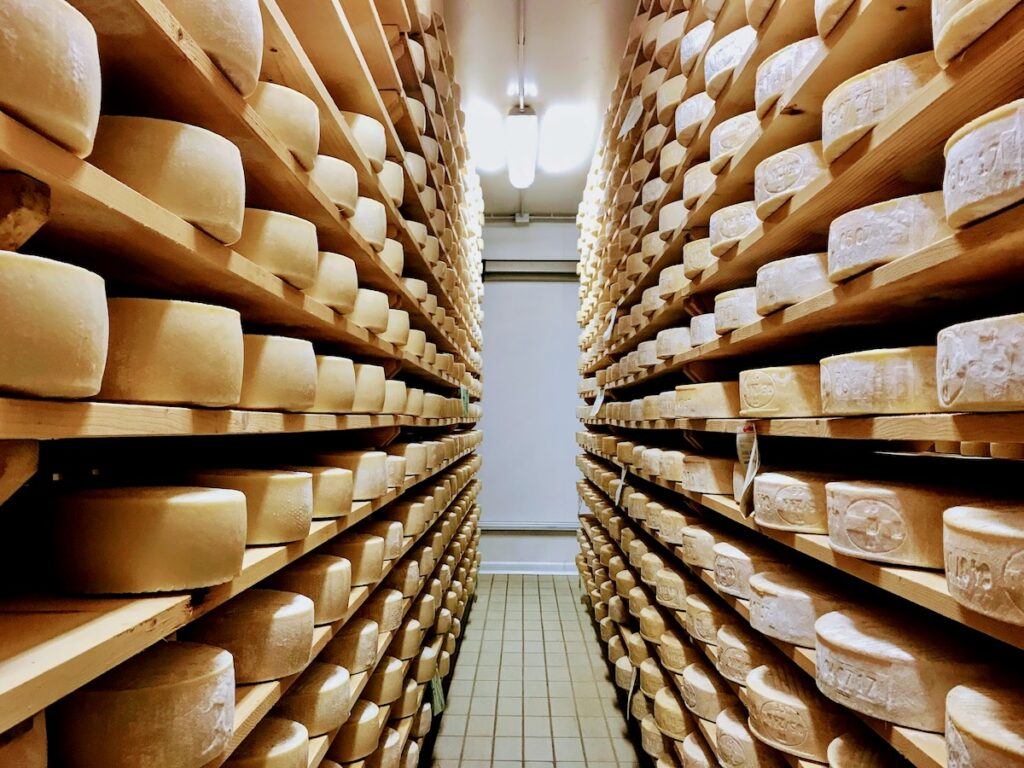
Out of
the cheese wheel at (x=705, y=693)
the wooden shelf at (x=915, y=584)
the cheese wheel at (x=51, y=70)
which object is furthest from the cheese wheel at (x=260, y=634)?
the cheese wheel at (x=705, y=693)

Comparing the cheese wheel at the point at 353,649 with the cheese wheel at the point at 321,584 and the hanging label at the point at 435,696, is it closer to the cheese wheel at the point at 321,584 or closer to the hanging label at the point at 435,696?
the cheese wheel at the point at 321,584

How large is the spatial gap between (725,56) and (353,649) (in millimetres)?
1793

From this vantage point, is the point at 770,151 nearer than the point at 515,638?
Yes

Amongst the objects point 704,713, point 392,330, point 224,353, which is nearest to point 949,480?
point 704,713

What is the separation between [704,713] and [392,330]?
1433 mm

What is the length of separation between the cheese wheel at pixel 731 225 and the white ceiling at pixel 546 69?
84.0 inches

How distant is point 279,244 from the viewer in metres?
1.25

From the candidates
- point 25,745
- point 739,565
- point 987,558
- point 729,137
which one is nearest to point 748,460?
point 739,565

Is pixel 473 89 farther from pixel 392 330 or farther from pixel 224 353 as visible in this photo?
pixel 224 353

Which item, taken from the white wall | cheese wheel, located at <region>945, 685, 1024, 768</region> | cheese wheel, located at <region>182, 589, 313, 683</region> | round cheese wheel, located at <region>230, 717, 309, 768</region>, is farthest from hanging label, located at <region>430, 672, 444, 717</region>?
the white wall

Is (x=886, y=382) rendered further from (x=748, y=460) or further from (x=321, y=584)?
(x=321, y=584)

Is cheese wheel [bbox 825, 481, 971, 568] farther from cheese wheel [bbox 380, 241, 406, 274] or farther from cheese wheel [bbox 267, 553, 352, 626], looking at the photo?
cheese wheel [bbox 380, 241, 406, 274]

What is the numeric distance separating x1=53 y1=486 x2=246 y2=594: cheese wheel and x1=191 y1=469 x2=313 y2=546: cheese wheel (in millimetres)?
293

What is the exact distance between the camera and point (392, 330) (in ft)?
7.15
